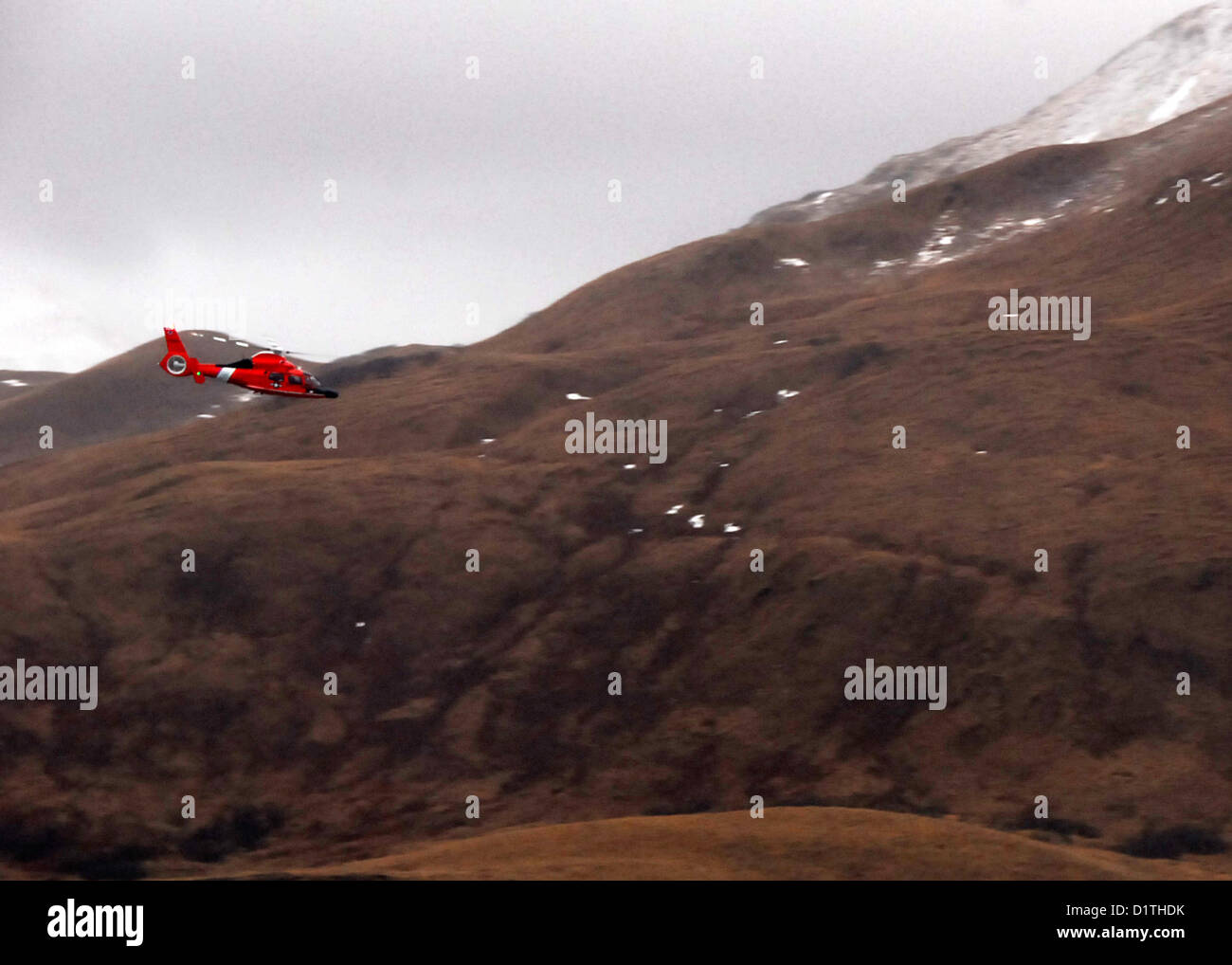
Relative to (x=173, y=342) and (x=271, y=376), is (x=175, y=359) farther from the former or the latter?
(x=271, y=376)

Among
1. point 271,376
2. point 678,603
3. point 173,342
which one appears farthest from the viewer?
point 678,603

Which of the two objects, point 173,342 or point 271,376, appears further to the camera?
Result: point 173,342

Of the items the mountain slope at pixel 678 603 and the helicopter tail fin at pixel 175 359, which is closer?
the helicopter tail fin at pixel 175 359

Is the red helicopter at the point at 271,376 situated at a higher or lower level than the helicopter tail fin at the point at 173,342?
lower

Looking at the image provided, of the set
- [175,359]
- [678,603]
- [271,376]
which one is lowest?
[678,603]

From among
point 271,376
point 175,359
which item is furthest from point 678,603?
point 271,376

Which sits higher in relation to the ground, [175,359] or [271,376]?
[175,359]

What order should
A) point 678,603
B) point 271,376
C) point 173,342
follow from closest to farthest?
point 271,376 < point 173,342 < point 678,603

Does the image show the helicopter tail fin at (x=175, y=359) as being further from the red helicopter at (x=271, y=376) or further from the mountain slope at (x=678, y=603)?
the mountain slope at (x=678, y=603)

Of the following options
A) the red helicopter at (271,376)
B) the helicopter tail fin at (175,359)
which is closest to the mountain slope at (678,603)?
the helicopter tail fin at (175,359)

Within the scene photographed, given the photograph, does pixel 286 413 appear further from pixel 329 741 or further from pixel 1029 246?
pixel 1029 246

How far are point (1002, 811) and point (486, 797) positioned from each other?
3617 centimetres

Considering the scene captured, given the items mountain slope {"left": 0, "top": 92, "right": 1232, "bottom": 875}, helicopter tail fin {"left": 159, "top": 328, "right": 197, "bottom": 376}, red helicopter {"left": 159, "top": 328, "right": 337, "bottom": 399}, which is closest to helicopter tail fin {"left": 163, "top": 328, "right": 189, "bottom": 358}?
helicopter tail fin {"left": 159, "top": 328, "right": 197, "bottom": 376}
